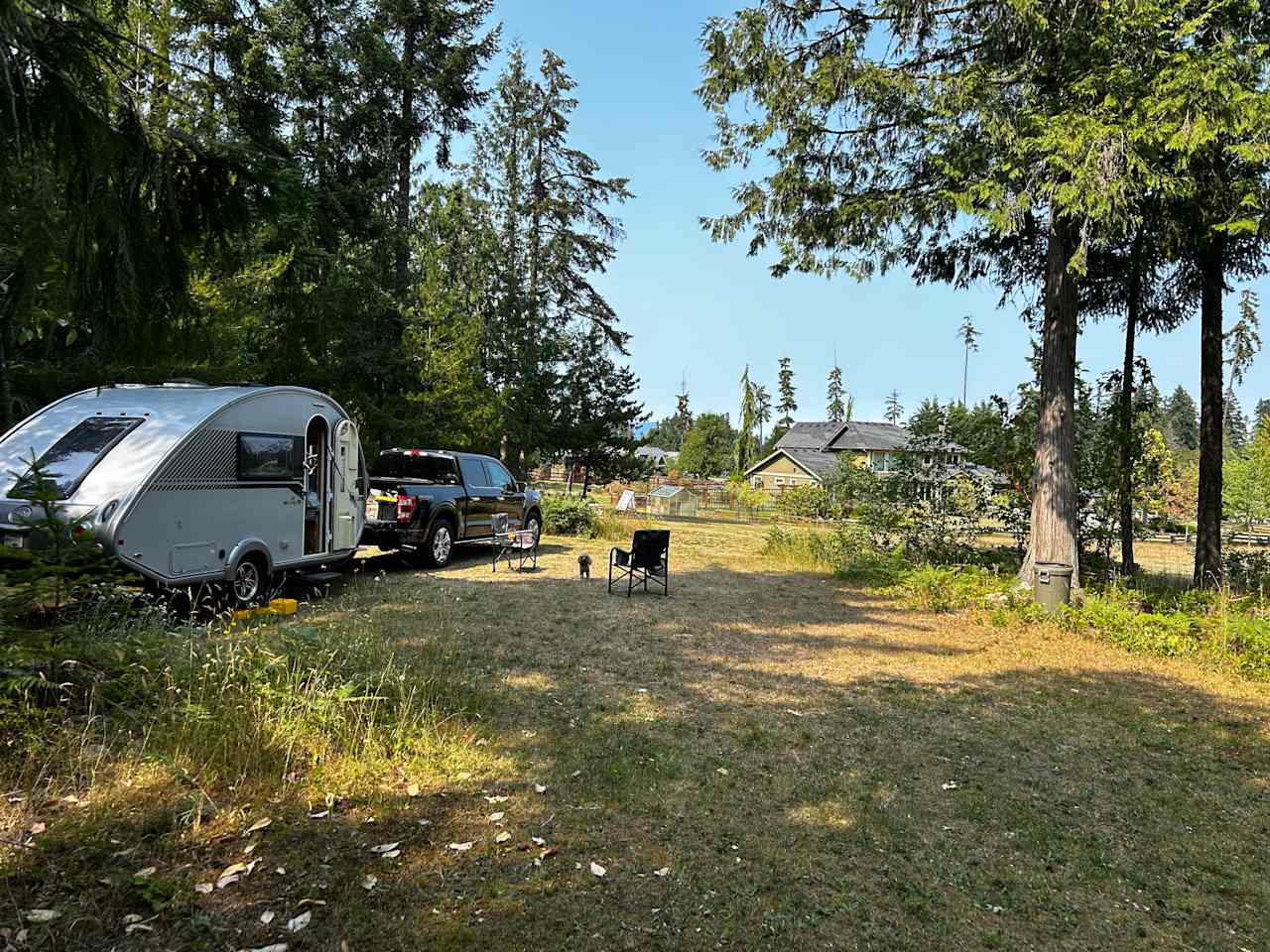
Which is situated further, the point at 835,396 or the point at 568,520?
the point at 835,396

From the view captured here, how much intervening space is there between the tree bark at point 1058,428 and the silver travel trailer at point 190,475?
9047 millimetres

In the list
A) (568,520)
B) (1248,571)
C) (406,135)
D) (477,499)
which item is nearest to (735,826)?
(477,499)

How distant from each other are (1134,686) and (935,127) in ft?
20.4

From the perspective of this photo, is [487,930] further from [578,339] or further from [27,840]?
[578,339]

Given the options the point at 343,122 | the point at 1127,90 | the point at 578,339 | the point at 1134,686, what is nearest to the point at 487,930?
the point at 1134,686

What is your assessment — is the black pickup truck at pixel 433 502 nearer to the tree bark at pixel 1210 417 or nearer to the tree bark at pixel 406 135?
the tree bark at pixel 406 135

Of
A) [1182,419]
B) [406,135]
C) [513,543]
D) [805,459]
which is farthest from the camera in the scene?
[1182,419]

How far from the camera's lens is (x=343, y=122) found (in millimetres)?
17344

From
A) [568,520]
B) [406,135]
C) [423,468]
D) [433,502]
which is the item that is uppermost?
[406,135]

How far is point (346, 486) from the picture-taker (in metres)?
8.88

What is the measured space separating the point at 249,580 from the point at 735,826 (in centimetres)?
596

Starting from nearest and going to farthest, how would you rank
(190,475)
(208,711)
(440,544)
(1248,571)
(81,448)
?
1. (208,711)
2. (81,448)
3. (190,475)
4. (440,544)
5. (1248,571)

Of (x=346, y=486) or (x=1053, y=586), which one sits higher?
(x=346, y=486)

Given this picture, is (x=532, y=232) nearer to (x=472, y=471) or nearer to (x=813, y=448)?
(x=472, y=471)
